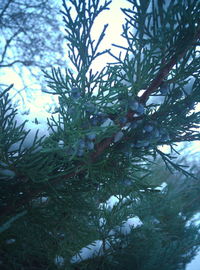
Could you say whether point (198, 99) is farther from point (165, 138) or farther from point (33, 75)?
point (33, 75)

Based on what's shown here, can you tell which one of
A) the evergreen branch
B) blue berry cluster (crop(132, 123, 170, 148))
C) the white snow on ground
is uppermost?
the evergreen branch

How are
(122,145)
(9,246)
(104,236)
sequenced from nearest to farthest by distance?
(122,145) < (9,246) < (104,236)

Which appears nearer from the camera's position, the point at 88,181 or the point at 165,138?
the point at 165,138

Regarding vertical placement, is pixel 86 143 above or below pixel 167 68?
below

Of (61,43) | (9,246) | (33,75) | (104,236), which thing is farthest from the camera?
(33,75)

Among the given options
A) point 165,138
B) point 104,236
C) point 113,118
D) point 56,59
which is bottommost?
point 104,236

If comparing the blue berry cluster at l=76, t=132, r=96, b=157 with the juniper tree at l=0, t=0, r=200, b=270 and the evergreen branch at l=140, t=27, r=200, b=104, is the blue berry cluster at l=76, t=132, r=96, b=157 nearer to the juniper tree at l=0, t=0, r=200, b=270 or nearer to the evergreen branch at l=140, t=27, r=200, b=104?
the juniper tree at l=0, t=0, r=200, b=270

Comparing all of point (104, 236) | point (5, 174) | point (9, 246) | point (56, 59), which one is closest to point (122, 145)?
point (5, 174)

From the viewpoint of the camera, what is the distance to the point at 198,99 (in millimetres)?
1082

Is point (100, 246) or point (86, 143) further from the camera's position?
point (100, 246)

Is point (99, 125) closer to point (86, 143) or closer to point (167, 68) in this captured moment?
point (86, 143)

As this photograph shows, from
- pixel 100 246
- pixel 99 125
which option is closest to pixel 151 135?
pixel 99 125

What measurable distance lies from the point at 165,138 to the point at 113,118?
0.98 feet

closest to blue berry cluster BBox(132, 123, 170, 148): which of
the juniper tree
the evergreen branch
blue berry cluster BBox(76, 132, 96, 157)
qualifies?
the juniper tree
